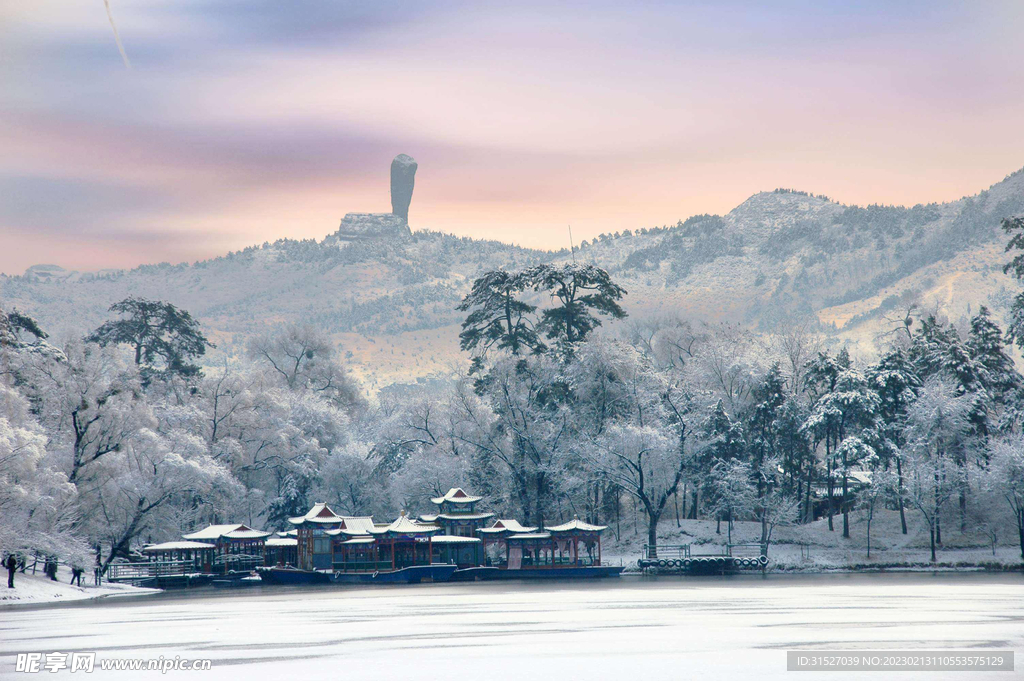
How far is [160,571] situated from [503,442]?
87.1 feet

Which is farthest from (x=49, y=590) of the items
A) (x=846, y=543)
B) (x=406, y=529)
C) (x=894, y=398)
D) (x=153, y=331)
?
(x=894, y=398)

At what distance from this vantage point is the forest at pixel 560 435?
67188 millimetres

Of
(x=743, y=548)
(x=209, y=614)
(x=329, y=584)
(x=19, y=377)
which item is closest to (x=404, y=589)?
(x=329, y=584)

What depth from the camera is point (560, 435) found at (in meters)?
77.6

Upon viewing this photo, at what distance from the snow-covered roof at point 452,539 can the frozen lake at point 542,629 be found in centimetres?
1563

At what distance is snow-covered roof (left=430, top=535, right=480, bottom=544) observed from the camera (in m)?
70.6

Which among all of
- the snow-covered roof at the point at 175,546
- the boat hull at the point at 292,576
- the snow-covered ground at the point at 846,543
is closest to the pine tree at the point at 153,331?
the snow-covered roof at the point at 175,546

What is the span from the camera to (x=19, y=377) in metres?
69.5

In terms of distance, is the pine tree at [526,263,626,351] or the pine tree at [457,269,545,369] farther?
the pine tree at [457,269,545,369]

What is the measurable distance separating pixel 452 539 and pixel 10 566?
28.6 meters

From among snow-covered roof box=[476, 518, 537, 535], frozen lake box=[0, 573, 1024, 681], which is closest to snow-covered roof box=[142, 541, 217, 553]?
frozen lake box=[0, 573, 1024, 681]

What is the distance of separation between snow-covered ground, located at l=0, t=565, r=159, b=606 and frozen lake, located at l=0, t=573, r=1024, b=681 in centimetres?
399

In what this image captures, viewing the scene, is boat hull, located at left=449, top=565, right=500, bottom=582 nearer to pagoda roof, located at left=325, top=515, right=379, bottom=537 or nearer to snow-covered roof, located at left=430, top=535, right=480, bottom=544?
snow-covered roof, located at left=430, top=535, right=480, bottom=544

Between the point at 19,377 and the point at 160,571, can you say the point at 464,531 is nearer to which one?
the point at 160,571
